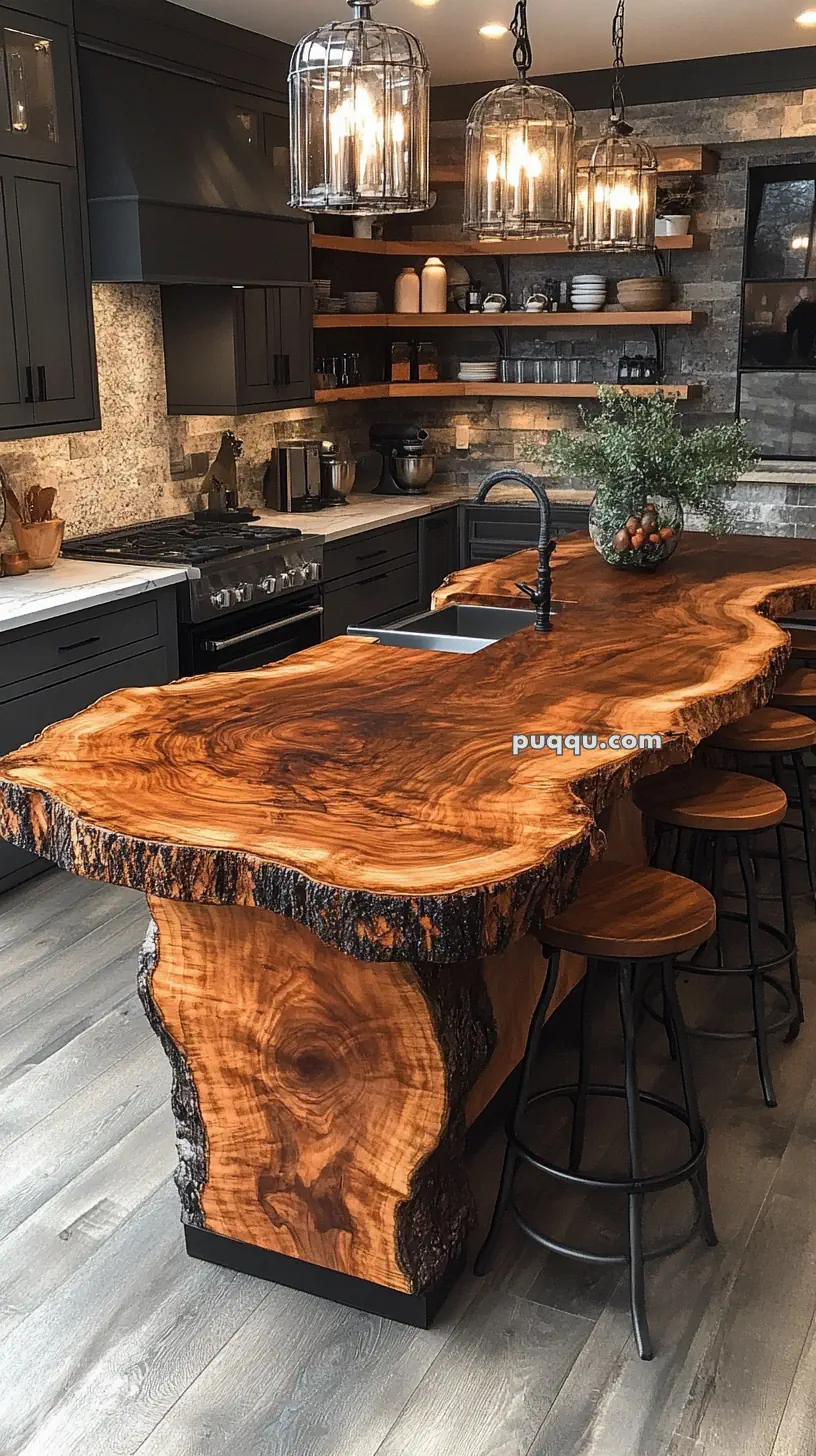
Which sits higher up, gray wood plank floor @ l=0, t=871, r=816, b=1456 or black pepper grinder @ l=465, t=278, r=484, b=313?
black pepper grinder @ l=465, t=278, r=484, b=313

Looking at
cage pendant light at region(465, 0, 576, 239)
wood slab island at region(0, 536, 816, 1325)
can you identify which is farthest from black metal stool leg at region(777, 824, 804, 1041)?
cage pendant light at region(465, 0, 576, 239)

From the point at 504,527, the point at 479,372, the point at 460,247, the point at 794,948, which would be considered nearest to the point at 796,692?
the point at 794,948

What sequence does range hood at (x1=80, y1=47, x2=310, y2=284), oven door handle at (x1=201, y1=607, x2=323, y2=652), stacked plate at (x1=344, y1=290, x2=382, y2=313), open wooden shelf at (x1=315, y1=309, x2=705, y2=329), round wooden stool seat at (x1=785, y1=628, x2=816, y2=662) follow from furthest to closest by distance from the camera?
stacked plate at (x1=344, y1=290, x2=382, y2=313)
open wooden shelf at (x1=315, y1=309, x2=705, y2=329)
oven door handle at (x1=201, y1=607, x2=323, y2=652)
range hood at (x1=80, y1=47, x2=310, y2=284)
round wooden stool seat at (x1=785, y1=628, x2=816, y2=662)

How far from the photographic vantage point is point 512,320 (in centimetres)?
675

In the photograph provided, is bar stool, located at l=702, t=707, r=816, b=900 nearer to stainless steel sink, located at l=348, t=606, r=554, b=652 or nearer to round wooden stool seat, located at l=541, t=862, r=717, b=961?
stainless steel sink, located at l=348, t=606, r=554, b=652

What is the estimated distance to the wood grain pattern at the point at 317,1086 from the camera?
2.21 meters

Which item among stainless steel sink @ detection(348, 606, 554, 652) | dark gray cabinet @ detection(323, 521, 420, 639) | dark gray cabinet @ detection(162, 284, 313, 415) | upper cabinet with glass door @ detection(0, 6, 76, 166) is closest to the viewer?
stainless steel sink @ detection(348, 606, 554, 652)

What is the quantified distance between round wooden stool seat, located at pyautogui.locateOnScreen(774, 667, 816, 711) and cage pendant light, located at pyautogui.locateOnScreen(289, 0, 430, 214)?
77.3 inches

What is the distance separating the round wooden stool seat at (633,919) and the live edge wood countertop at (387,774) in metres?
0.23

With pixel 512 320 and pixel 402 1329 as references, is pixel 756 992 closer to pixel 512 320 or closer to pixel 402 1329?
pixel 402 1329

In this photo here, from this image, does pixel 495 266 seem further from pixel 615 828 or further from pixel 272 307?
pixel 615 828

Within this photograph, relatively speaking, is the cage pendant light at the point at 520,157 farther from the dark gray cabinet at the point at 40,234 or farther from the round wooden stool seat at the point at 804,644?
the dark gray cabinet at the point at 40,234

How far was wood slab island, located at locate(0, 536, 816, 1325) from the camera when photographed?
1.92 meters

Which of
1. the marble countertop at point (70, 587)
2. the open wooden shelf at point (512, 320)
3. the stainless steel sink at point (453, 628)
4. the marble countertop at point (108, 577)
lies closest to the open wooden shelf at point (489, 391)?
the open wooden shelf at point (512, 320)
